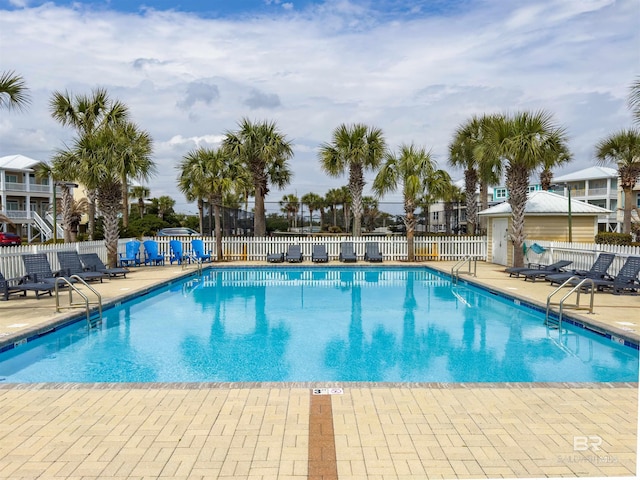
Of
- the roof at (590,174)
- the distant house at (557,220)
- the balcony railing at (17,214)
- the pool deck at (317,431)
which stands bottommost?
the pool deck at (317,431)

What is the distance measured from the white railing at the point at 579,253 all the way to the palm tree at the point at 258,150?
36.1 ft

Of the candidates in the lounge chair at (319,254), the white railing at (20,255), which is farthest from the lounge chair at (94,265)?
the lounge chair at (319,254)

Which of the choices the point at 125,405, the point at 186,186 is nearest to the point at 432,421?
the point at 125,405

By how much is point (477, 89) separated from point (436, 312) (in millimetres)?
9074

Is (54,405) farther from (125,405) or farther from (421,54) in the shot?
(421,54)

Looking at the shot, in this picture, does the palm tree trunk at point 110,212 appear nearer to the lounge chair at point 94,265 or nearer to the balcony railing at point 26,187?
the lounge chair at point 94,265

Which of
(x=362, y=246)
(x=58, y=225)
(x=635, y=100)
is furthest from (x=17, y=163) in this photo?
(x=635, y=100)

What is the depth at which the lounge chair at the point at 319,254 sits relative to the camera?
1922cm

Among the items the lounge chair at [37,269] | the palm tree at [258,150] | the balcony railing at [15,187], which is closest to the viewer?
the lounge chair at [37,269]

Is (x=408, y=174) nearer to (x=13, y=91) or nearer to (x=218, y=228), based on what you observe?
(x=218, y=228)

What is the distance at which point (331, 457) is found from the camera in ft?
10.9

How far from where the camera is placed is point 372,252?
1953 cm

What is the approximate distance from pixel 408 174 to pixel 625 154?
1167 centimetres

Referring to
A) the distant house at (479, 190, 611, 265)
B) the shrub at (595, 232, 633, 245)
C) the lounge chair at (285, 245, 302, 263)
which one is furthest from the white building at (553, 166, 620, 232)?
the lounge chair at (285, 245, 302, 263)
